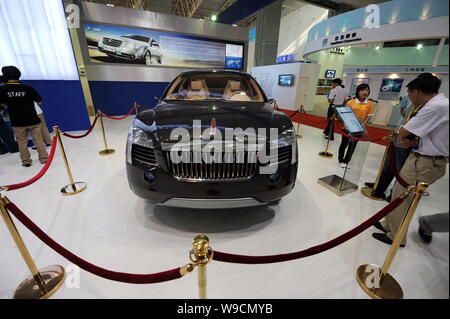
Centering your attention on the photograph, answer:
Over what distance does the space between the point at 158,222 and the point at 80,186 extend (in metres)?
1.57

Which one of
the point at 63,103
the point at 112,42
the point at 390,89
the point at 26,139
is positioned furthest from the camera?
the point at 112,42

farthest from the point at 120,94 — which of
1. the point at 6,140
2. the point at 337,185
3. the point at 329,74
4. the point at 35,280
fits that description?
the point at 329,74

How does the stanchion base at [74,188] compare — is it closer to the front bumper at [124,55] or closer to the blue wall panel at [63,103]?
the blue wall panel at [63,103]

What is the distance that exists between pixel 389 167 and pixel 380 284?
1.68 m

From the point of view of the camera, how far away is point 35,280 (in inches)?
59.6

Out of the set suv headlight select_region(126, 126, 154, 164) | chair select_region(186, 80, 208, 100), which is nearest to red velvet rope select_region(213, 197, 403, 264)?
suv headlight select_region(126, 126, 154, 164)

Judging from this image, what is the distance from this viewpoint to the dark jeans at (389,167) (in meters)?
2.59

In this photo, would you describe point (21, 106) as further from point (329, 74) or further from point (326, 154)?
point (329, 74)

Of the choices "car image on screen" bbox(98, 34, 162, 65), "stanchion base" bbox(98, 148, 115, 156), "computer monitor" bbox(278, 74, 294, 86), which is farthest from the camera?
"computer monitor" bbox(278, 74, 294, 86)

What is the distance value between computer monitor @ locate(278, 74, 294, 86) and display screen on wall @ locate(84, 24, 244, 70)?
8.11 ft

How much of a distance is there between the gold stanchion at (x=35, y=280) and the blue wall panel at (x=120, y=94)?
27.9 feet

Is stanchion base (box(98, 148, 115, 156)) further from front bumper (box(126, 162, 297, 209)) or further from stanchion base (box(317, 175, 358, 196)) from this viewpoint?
stanchion base (box(317, 175, 358, 196))

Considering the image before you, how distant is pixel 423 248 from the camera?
1952mm

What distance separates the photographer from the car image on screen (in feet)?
25.8
